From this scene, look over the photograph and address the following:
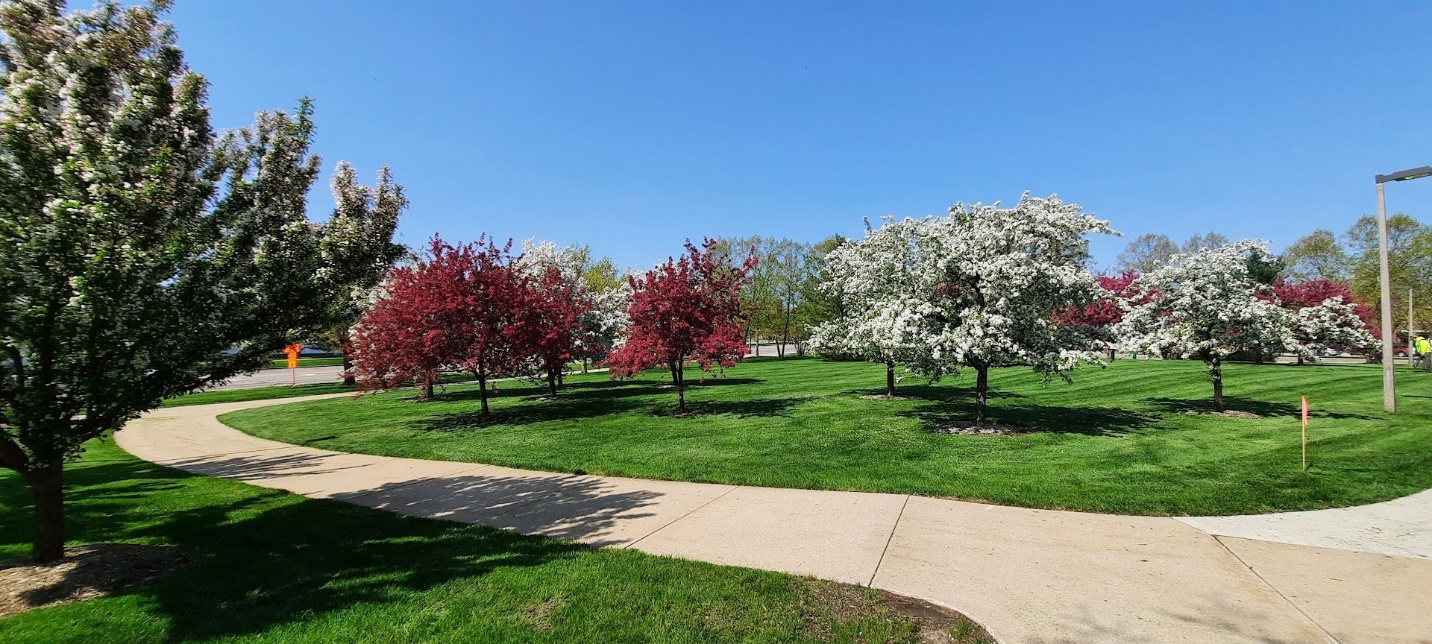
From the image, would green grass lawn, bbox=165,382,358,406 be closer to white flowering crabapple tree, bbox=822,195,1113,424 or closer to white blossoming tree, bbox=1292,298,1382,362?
white flowering crabapple tree, bbox=822,195,1113,424

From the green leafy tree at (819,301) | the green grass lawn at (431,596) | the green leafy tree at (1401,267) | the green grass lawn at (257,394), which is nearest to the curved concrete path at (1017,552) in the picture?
the green grass lawn at (431,596)

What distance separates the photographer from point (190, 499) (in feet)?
25.6

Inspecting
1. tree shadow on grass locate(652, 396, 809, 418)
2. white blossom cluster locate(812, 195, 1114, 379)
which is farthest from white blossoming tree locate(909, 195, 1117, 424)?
tree shadow on grass locate(652, 396, 809, 418)

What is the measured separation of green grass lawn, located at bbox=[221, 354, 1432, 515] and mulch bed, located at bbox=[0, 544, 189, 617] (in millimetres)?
4605

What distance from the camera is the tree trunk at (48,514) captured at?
16.5 ft

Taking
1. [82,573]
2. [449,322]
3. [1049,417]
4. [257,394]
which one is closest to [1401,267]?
[1049,417]

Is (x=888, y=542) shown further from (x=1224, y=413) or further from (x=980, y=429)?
(x=1224, y=413)

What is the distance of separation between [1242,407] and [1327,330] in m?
2.83

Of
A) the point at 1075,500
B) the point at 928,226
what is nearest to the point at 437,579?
the point at 1075,500

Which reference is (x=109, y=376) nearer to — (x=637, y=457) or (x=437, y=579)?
(x=437, y=579)

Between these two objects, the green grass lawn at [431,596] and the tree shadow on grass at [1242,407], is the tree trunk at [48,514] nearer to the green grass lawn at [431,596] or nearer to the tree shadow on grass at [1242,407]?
the green grass lawn at [431,596]

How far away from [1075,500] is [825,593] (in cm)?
389

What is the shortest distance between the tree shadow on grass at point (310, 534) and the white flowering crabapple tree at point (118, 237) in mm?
1409

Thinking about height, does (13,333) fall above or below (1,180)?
below
